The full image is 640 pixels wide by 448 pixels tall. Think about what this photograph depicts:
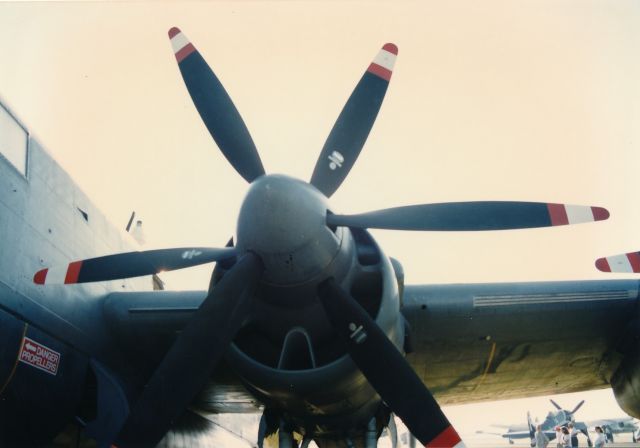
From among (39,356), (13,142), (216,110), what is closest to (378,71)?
(216,110)

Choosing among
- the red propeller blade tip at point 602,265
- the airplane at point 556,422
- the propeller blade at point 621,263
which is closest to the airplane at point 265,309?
the propeller blade at point 621,263

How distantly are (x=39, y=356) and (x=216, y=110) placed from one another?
10.1ft

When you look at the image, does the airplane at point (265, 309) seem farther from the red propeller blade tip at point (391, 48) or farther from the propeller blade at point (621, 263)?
the propeller blade at point (621, 263)

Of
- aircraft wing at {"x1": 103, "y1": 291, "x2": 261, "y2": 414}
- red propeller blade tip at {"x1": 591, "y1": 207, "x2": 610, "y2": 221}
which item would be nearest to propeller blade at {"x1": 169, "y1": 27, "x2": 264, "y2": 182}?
aircraft wing at {"x1": 103, "y1": 291, "x2": 261, "y2": 414}

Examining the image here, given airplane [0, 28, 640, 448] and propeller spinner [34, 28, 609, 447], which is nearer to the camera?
propeller spinner [34, 28, 609, 447]

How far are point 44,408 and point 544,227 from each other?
5.34 metres

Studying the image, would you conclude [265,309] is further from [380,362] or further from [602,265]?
[602,265]

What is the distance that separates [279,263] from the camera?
505 cm

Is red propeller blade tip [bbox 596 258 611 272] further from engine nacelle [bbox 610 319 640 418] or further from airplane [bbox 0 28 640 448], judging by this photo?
engine nacelle [bbox 610 319 640 418]

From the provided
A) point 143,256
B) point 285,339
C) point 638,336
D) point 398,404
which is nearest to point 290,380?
point 285,339

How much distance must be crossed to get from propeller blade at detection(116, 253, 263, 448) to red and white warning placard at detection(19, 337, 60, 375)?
1.53 m

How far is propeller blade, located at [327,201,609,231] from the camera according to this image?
528 centimetres

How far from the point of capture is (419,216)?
215 inches

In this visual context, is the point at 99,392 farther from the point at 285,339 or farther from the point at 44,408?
the point at 285,339
